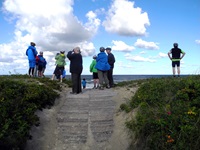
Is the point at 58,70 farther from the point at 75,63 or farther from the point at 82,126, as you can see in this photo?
the point at 82,126

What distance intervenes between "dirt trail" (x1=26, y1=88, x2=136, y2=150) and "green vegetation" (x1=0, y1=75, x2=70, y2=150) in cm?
39

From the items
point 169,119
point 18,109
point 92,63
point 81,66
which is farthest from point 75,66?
point 169,119

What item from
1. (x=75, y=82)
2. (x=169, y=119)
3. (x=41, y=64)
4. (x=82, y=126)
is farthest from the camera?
(x=41, y=64)

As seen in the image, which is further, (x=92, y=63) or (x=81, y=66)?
(x=92, y=63)

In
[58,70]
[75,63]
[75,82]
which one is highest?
[75,63]

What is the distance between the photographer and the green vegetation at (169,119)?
19.7 ft

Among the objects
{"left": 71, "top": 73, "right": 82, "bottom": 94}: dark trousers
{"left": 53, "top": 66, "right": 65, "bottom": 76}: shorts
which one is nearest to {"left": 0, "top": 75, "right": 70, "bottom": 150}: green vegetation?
{"left": 71, "top": 73, "right": 82, "bottom": 94}: dark trousers

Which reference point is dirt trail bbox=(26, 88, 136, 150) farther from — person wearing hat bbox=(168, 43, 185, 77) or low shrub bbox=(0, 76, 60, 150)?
person wearing hat bbox=(168, 43, 185, 77)

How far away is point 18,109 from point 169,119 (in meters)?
4.64

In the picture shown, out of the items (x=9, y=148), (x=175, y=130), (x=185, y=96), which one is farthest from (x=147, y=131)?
(x=9, y=148)

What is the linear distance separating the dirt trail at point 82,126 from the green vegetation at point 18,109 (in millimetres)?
389

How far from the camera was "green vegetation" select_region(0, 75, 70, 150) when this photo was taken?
6.57 m

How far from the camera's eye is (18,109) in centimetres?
773

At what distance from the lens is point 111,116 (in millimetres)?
9320
